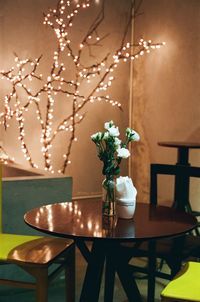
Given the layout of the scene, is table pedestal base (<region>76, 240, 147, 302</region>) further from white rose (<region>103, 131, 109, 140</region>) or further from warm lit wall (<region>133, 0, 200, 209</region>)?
warm lit wall (<region>133, 0, 200, 209</region>)

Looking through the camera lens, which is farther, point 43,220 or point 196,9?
point 196,9

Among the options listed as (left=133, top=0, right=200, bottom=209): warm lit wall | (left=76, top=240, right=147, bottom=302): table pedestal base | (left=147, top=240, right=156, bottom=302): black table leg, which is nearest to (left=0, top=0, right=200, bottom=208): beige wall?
(left=133, top=0, right=200, bottom=209): warm lit wall

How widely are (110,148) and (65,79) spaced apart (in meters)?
3.23

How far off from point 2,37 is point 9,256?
314 centimetres

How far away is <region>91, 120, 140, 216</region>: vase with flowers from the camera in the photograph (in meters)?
2.37

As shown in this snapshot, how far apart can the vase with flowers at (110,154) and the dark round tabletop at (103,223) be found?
3.7 inches

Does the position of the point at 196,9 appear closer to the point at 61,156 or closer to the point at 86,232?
the point at 61,156

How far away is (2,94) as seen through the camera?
5168 mm

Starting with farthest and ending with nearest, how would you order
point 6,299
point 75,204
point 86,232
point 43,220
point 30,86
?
point 30,86 < point 6,299 < point 75,204 < point 43,220 < point 86,232

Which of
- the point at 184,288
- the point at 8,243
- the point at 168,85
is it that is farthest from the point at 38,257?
the point at 168,85

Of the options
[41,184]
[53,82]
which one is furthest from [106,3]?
[41,184]

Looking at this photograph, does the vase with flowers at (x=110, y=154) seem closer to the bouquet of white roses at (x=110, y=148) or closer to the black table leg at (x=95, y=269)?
the bouquet of white roses at (x=110, y=148)

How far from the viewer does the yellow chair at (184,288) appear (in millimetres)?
2070

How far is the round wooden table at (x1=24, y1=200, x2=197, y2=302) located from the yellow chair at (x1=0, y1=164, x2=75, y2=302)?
0.19 m
